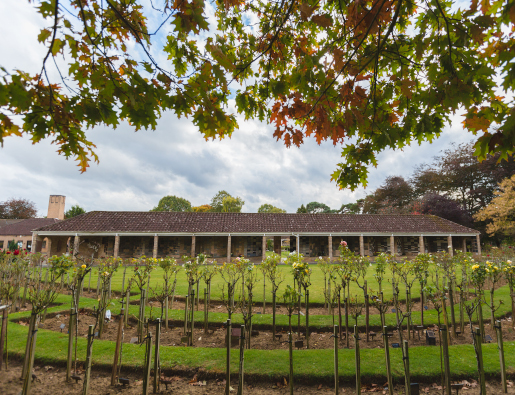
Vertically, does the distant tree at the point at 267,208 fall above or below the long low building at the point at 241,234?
above

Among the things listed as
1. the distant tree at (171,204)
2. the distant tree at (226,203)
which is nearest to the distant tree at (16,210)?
the distant tree at (171,204)

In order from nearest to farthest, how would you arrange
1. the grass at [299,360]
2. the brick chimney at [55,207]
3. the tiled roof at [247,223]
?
the grass at [299,360], the tiled roof at [247,223], the brick chimney at [55,207]

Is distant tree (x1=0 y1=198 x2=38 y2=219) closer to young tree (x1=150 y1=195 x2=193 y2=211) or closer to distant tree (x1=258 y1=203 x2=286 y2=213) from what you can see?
young tree (x1=150 y1=195 x2=193 y2=211)

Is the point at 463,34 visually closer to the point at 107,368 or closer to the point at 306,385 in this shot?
the point at 306,385

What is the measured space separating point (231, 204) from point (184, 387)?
41.1 metres

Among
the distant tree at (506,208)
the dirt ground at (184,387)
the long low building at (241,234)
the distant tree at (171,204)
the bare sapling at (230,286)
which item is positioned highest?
the distant tree at (171,204)

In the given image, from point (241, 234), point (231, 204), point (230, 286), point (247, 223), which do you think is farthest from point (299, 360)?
point (231, 204)

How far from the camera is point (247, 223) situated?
22203mm

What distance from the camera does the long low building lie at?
66.0 feet

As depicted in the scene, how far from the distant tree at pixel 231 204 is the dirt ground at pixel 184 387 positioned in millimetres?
40053

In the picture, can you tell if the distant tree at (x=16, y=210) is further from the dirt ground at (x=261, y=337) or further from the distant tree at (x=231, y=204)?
the dirt ground at (x=261, y=337)

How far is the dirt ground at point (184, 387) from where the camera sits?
3.82m

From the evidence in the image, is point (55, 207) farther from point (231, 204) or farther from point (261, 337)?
point (261, 337)

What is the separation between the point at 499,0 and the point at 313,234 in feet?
63.7
